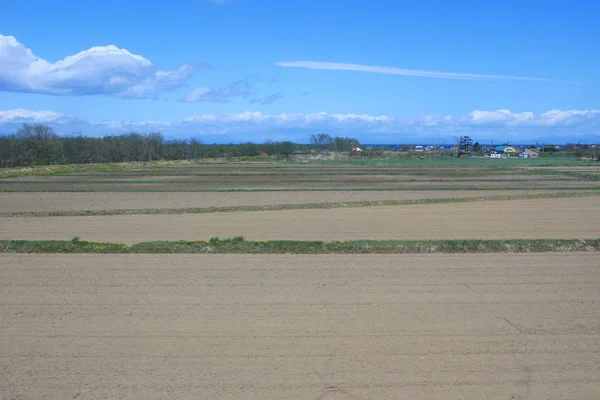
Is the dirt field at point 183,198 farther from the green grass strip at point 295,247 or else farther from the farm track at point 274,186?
the green grass strip at point 295,247

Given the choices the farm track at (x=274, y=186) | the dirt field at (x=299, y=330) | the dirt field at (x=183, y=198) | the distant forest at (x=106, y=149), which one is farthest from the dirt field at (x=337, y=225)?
the distant forest at (x=106, y=149)

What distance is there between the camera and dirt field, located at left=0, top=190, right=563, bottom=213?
28719 millimetres

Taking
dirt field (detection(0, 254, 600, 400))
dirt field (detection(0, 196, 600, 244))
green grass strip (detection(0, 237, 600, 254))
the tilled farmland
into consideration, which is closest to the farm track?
dirt field (detection(0, 196, 600, 244))

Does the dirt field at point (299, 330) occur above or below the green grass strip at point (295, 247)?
below

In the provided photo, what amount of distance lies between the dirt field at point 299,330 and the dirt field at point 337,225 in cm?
491

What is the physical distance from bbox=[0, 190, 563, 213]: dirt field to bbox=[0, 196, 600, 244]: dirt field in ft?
14.7

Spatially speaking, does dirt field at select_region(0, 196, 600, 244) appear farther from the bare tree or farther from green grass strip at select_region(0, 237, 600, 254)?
the bare tree

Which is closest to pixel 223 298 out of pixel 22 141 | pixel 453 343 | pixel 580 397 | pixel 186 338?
pixel 186 338

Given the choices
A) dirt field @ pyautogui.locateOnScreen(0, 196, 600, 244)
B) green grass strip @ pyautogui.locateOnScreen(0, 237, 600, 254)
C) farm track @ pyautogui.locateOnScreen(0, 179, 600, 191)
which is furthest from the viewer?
farm track @ pyautogui.locateOnScreen(0, 179, 600, 191)

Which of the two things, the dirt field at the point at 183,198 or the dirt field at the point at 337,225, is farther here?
the dirt field at the point at 183,198

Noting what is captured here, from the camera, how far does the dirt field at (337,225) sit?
18484 mm

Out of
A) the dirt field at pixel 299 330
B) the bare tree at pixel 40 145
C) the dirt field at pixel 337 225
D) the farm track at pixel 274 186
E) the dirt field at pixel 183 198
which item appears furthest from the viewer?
the bare tree at pixel 40 145

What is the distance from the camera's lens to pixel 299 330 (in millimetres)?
8742

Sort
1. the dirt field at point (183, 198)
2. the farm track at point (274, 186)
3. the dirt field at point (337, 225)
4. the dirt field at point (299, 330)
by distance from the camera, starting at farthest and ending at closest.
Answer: the farm track at point (274, 186) < the dirt field at point (183, 198) < the dirt field at point (337, 225) < the dirt field at point (299, 330)
